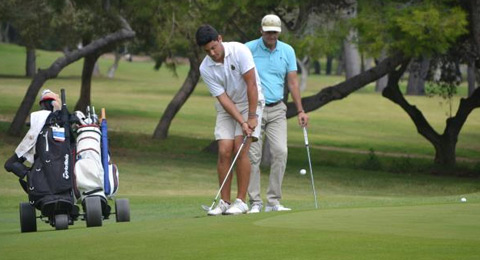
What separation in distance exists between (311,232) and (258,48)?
4477mm

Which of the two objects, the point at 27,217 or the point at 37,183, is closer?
the point at 37,183

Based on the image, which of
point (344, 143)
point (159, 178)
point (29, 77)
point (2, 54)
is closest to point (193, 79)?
point (344, 143)

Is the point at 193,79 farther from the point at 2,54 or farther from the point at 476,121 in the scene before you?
the point at 2,54

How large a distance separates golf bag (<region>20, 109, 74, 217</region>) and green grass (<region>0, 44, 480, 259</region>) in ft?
1.05

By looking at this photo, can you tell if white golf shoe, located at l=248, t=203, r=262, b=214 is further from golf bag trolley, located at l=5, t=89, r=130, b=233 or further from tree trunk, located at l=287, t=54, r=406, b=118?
tree trunk, located at l=287, t=54, r=406, b=118

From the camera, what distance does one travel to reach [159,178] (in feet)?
83.8

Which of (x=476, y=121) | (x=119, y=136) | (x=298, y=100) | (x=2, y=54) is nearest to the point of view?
(x=298, y=100)

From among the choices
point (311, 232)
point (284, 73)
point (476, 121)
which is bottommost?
point (476, 121)

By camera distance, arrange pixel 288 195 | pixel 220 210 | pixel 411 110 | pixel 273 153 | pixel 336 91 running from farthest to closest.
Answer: pixel 411 110 → pixel 336 91 → pixel 288 195 → pixel 273 153 → pixel 220 210

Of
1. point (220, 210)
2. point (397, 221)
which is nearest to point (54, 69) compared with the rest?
point (220, 210)

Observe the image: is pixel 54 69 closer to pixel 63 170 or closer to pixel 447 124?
pixel 447 124

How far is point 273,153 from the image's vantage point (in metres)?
13.7

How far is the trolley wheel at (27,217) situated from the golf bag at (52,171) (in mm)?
232

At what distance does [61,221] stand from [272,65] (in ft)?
11.1
